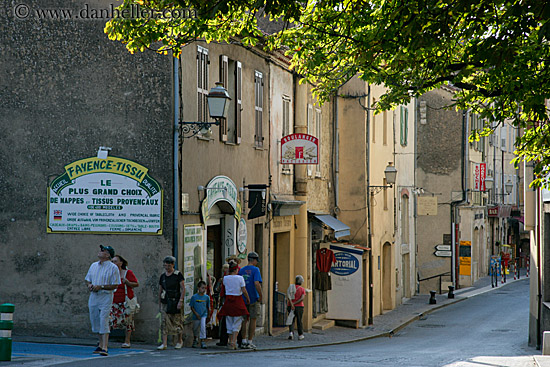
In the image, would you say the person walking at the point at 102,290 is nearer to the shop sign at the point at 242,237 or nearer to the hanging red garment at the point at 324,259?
the shop sign at the point at 242,237

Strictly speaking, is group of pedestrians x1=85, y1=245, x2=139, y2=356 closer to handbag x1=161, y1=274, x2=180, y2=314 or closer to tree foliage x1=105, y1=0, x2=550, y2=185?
handbag x1=161, y1=274, x2=180, y2=314

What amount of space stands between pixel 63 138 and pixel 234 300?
4.18 metres

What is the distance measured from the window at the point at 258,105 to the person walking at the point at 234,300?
557 centimetres

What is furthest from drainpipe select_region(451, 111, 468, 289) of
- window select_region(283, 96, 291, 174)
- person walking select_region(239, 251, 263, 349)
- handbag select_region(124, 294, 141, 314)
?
handbag select_region(124, 294, 141, 314)

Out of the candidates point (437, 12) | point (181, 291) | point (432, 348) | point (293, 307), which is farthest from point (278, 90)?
point (437, 12)

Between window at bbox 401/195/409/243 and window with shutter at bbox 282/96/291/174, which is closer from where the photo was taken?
window with shutter at bbox 282/96/291/174

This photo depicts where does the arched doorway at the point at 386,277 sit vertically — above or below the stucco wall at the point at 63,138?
below

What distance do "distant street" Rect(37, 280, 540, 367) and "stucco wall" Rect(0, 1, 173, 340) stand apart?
2261 millimetres

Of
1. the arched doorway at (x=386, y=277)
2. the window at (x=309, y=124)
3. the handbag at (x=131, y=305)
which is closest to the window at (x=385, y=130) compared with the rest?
the arched doorway at (x=386, y=277)

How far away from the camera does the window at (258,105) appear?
65.2ft

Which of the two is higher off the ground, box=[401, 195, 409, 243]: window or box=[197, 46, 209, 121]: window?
box=[197, 46, 209, 121]: window

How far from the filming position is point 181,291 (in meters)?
13.9

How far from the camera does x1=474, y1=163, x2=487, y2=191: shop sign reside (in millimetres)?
43094

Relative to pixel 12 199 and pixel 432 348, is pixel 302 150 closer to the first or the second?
pixel 432 348
